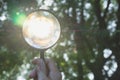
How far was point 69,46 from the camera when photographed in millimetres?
15633

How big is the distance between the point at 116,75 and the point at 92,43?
1346 mm

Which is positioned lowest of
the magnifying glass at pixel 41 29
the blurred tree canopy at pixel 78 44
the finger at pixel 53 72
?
the finger at pixel 53 72

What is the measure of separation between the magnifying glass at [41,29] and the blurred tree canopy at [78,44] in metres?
8.34

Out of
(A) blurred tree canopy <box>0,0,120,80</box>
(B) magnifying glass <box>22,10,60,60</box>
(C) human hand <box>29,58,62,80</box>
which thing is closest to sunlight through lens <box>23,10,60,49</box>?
(B) magnifying glass <box>22,10,60,60</box>

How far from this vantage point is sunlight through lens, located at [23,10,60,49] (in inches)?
133

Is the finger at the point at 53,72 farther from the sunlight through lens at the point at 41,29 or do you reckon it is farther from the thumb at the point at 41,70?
the sunlight through lens at the point at 41,29

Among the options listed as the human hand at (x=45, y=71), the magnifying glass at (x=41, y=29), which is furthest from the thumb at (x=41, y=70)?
the magnifying glass at (x=41, y=29)

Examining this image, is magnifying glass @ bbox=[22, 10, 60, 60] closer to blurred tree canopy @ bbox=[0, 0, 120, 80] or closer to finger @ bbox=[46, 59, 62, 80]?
finger @ bbox=[46, 59, 62, 80]

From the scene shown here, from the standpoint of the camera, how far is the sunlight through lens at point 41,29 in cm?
338

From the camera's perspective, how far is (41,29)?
11.6 ft

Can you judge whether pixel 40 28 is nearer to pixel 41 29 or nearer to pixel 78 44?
pixel 41 29

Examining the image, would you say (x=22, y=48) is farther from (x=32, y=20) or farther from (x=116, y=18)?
(x=32, y=20)

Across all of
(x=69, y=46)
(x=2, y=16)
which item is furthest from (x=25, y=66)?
(x=2, y=16)

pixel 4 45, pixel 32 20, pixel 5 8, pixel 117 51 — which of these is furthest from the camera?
pixel 117 51
